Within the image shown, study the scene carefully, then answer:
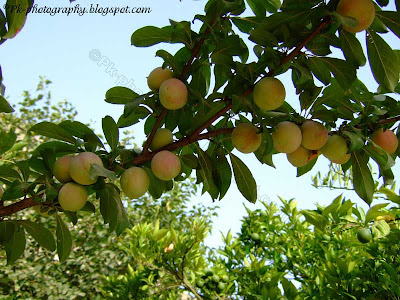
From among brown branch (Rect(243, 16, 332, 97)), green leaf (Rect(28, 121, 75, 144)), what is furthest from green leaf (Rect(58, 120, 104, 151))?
brown branch (Rect(243, 16, 332, 97))

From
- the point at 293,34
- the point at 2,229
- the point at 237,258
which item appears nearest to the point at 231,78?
the point at 293,34

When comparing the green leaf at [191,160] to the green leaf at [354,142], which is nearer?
the green leaf at [354,142]

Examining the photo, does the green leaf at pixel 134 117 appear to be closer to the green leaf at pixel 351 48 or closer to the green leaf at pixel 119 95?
the green leaf at pixel 119 95

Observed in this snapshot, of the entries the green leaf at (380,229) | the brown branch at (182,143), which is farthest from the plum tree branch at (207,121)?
the green leaf at (380,229)

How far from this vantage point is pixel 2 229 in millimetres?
1178

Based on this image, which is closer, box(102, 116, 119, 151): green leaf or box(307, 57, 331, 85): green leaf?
box(307, 57, 331, 85): green leaf

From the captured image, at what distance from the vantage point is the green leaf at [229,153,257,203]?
44.4 inches

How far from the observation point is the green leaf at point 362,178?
3.67 feet

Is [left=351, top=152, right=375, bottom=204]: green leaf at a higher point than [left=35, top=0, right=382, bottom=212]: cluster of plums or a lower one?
lower

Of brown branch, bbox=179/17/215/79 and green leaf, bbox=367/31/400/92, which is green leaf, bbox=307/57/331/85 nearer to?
green leaf, bbox=367/31/400/92

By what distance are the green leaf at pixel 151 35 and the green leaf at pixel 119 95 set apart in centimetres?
14

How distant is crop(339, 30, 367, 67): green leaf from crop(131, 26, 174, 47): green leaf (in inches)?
18.1

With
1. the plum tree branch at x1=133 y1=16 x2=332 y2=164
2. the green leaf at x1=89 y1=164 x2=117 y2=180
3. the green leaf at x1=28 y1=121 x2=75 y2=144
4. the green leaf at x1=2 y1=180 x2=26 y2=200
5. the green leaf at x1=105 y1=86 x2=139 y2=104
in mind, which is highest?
the green leaf at x1=105 y1=86 x2=139 y2=104

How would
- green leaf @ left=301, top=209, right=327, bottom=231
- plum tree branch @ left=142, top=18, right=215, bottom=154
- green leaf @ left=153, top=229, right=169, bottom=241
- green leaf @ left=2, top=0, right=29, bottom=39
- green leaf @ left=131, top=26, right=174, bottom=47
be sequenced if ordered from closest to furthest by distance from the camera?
green leaf @ left=2, top=0, right=29, bottom=39, plum tree branch @ left=142, top=18, right=215, bottom=154, green leaf @ left=131, top=26, right=174, bottom=47, green leaf @ left=301, top=209, right=327, bottom=231, green leaf @ left=153, top=229, right=169, bottom=241
